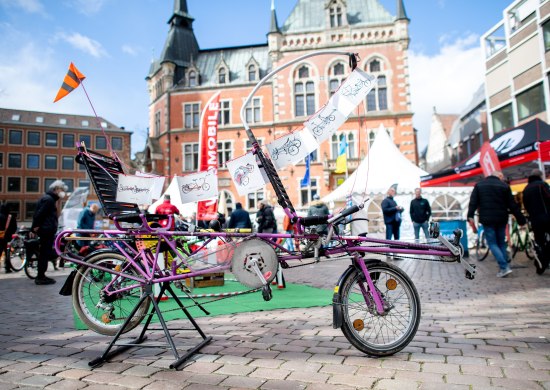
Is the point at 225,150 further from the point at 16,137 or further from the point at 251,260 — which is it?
the point at 16,137

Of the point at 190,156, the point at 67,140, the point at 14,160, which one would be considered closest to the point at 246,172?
the point at 190,156

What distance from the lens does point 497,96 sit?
2584 cm

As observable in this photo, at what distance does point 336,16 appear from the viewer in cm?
3112

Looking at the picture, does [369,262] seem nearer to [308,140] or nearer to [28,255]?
[308,140]

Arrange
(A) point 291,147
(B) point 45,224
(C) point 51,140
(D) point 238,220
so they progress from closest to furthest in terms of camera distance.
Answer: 1. (A) point 291,147
2. (B) point 45,224
3. (D) point 238,220
4. (C) point 51,140

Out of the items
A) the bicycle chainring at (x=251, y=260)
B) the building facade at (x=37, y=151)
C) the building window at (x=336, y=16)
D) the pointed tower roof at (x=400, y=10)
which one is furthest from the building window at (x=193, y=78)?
the bicycle chainring at (x=251, y=260)

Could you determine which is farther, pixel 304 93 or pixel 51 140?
pixel 51 140

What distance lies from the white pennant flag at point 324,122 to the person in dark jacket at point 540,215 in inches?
222

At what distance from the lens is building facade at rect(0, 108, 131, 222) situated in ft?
169

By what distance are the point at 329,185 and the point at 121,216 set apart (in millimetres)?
26470

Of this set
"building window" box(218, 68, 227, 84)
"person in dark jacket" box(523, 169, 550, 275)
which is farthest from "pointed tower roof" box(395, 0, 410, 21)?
"person in dark jacket" box(523, 169, 550, 275)

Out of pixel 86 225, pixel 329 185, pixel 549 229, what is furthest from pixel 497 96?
pixel 86 225

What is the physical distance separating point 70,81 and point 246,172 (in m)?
2.22

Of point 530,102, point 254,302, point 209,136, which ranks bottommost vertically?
point 254,302
